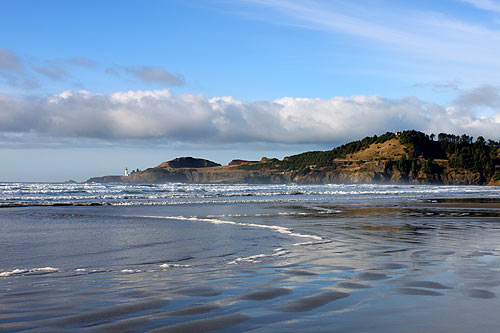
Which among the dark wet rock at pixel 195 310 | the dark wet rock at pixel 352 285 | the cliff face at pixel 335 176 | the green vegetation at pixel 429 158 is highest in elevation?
the green vegetation at pixel 429 158

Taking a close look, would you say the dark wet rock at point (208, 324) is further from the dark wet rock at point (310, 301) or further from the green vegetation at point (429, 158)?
the green vegetation at point (429, 158)

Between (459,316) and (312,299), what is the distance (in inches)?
58.7

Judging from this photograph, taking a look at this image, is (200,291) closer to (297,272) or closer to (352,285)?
(297,272)

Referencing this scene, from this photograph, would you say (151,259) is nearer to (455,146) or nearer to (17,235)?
(17,235)

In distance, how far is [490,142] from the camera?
19350cm

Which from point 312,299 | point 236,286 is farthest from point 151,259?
point 312,299

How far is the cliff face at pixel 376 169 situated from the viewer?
151125 millimetres

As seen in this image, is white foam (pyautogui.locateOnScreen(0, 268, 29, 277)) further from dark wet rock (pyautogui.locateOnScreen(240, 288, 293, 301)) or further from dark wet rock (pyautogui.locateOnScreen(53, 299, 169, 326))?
dark wet rock (pyautogui.locateOnScreen(240, 288, 293, 301))

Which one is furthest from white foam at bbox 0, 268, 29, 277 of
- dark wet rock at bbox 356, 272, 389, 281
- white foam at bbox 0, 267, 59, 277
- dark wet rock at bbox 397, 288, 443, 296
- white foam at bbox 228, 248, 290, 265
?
dark wet rock at bbox 397, 288, 443, 296

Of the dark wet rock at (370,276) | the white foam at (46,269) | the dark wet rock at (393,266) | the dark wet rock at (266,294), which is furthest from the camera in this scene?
the dark wet rock at (393,266)

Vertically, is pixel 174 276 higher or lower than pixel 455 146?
lower

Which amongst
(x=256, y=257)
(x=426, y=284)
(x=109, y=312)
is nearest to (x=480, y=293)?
(x=426, y=284)

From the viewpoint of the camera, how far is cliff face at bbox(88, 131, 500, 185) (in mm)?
151125

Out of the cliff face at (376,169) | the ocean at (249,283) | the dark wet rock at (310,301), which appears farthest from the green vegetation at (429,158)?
the dark wet rock at (310,301)
